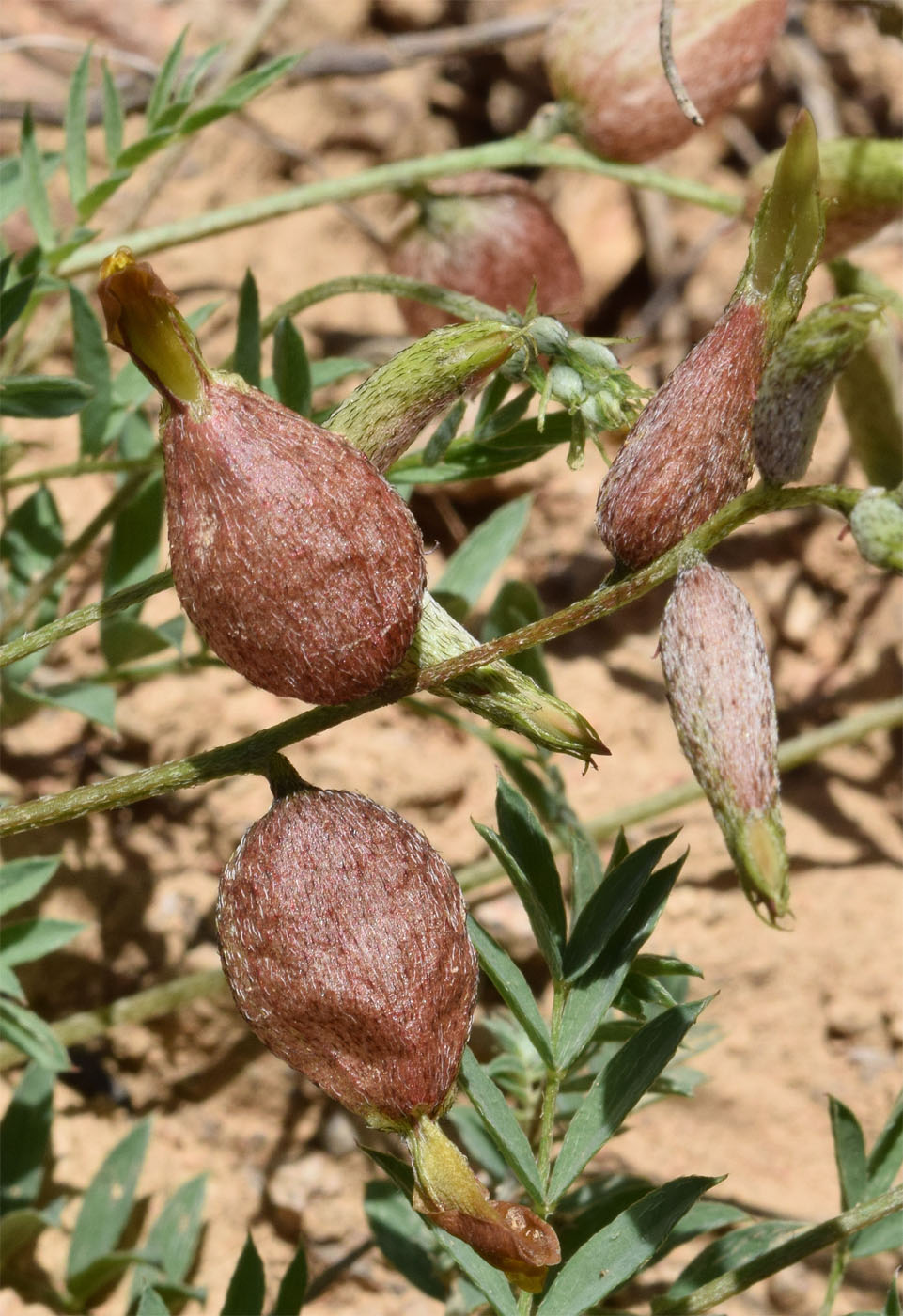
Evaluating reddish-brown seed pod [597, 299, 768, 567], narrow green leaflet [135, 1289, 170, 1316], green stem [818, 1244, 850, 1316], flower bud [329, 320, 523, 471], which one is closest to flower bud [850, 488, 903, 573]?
reddish-brown seed pod [597, 299, 768, 567]

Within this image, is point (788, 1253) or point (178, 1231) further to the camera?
point (178, 1231)

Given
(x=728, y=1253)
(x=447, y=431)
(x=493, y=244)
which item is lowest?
(x=728, y=1253)

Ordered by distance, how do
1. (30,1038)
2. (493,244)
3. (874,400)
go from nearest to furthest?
(30,1038) < (874,400) < (493,244)

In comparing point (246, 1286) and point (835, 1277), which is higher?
point (246, 1286)

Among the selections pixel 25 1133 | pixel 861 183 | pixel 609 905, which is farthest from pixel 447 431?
pixel 25 1133

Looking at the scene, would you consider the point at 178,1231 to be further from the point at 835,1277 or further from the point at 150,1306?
the point at 835,1277

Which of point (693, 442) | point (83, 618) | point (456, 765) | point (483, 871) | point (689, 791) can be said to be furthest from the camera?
point (456, 765)

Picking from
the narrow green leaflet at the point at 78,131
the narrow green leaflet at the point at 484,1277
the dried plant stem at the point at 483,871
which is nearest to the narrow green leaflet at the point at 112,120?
the narrow green leaflet at the point at 78,131
